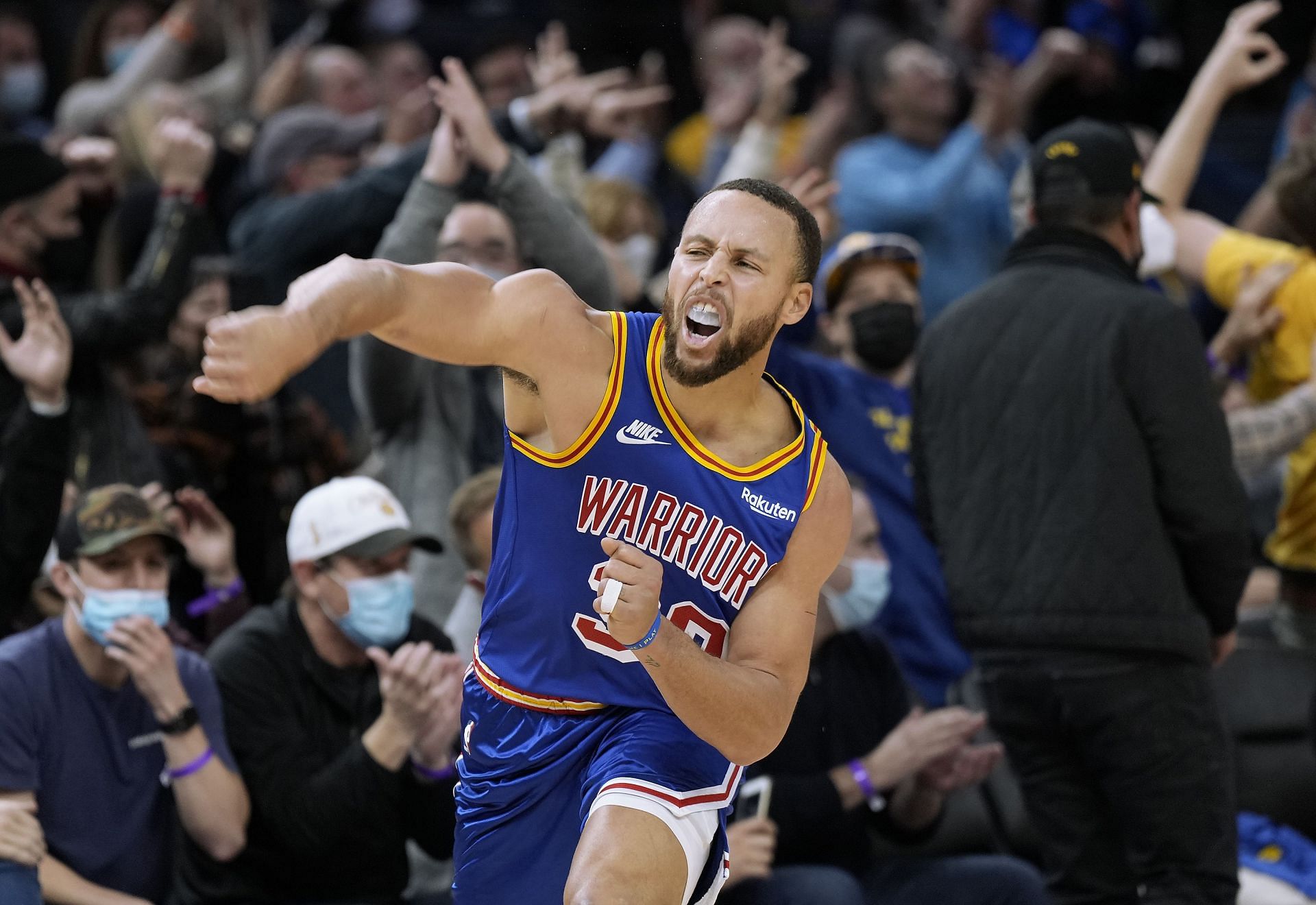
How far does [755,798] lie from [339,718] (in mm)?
1298

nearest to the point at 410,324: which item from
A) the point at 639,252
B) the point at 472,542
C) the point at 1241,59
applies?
the point at 472,542

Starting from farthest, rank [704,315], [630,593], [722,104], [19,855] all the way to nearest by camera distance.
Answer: [722,104] → [19,855] → [704,315] → [630,593]

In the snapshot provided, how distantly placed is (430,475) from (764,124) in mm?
2558

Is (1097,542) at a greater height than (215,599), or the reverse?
(1097,542)

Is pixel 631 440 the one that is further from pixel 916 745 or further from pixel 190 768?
pixel 916 745

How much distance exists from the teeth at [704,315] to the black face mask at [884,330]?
282 centimetres

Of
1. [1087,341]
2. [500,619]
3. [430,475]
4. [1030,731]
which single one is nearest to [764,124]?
[430,475]

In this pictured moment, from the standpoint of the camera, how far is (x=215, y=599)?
18.4 feet

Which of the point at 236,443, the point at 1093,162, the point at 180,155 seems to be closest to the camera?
the point at 1093,162

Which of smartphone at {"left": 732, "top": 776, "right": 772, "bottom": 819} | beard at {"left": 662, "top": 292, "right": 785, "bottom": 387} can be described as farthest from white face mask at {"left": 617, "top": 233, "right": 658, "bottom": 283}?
beard at {"left": 662, "top": 292, "right": 785, "bottom": 387}

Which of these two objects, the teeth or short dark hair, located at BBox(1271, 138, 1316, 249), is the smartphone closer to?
the teeth

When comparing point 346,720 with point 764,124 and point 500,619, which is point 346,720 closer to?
point 500,619

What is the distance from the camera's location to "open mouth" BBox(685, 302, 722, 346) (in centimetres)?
338

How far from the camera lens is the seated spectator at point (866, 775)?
16.7ft
